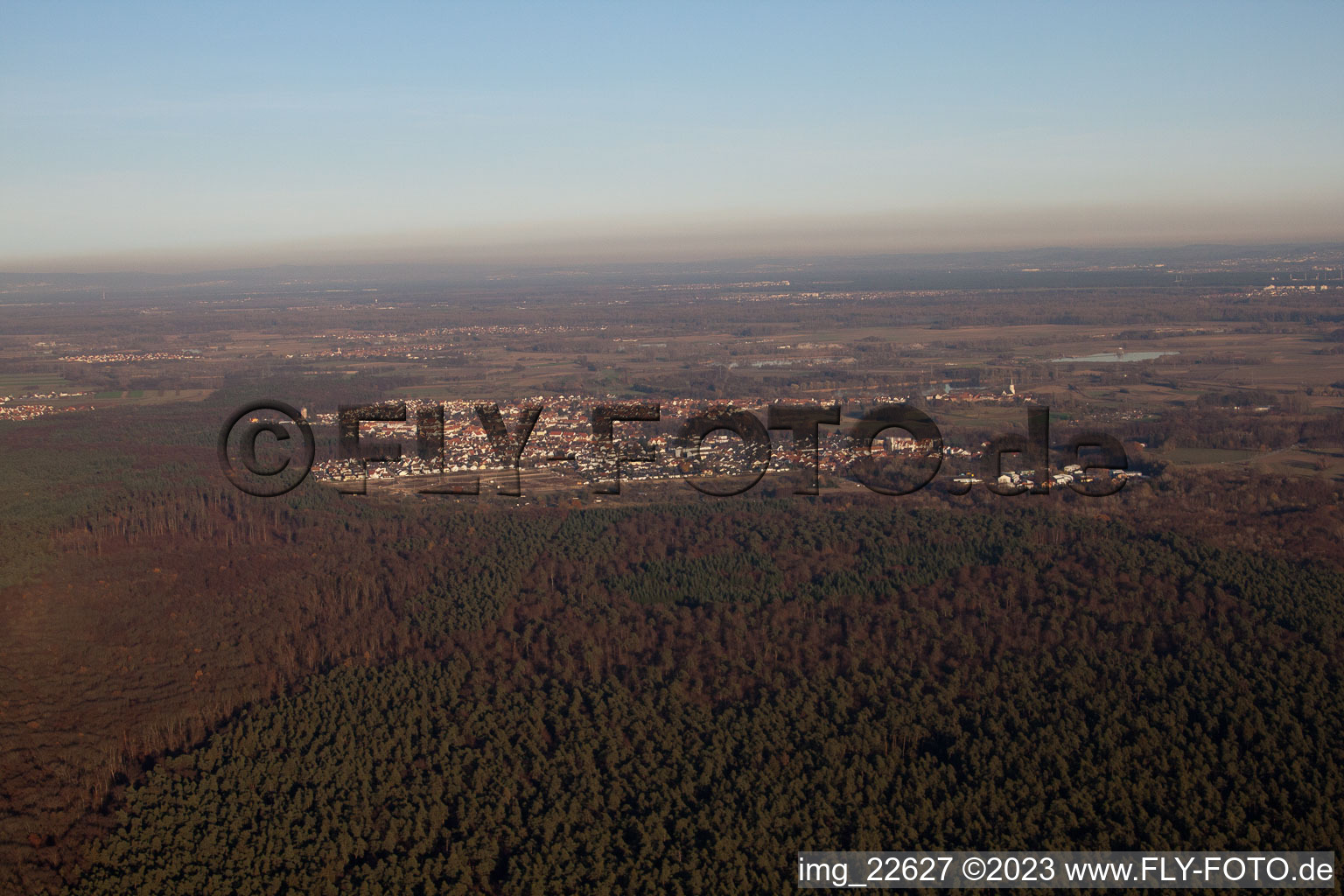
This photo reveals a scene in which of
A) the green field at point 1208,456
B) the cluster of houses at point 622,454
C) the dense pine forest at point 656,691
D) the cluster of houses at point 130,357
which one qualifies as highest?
the cluster of houses at point 130,357

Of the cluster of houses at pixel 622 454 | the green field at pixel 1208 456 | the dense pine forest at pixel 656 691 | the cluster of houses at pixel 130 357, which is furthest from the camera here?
the cluster of houses at pixel 130 357

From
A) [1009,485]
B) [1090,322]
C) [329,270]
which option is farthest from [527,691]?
[329,270]

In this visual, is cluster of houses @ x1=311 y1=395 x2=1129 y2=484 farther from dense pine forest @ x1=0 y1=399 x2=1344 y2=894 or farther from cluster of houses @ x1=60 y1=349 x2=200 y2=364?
cluster of houses @ x1=60 y1=349 x2=200 y2=364

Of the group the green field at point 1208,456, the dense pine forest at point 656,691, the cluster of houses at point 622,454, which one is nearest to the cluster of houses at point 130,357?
the cluster of houses at point 622,454

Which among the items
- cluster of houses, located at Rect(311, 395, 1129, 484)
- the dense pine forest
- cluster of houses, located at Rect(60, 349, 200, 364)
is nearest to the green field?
cluster of houses, located at Rect(311, 395, 1129, 484)

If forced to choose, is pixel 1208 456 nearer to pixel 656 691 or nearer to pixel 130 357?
pixel 656 691

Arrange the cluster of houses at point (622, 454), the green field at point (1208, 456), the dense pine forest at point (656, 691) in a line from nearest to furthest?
the dense pine forest at point (656, 691) < the cluster of houses at point (622, 454) < the green field at point (1208, 456)

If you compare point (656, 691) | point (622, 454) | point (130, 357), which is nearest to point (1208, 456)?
point (622, 454)

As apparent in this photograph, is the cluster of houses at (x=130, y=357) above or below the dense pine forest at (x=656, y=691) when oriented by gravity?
above

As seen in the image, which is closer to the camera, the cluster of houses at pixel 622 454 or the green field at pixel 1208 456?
the cluster of houses at pixel 622 454

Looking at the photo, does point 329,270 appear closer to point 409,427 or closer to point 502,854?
point 409,427

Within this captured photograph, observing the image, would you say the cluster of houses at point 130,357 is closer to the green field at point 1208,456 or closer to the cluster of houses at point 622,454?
the cluster of houses at point 622,454
